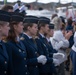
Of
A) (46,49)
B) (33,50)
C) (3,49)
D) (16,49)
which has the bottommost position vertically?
(46,49)

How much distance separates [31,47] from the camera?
202 inches

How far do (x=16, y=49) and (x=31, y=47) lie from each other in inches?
24.2

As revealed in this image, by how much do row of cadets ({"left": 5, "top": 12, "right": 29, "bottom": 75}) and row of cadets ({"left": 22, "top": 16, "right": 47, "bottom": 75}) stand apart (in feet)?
0.97

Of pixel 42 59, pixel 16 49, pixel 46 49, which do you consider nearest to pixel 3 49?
pixel 16 49

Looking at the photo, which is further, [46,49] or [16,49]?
[46,49]

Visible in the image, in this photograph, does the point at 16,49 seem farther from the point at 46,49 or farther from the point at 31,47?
the point at 46,49

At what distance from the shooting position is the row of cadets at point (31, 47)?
509 centimetres

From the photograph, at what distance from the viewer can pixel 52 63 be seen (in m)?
5.75

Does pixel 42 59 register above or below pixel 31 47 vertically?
below

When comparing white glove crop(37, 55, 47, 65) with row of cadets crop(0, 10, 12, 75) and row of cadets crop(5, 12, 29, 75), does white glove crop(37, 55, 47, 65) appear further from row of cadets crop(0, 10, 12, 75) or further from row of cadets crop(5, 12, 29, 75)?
row of cadets crop(0, 10, 12, 75)

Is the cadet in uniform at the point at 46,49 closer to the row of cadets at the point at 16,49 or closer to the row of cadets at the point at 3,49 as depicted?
the row of cadets at the point at 16,49

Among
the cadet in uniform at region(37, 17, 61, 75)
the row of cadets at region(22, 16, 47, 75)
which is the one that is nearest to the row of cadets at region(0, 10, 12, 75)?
the row of cadets at region(22, 16, 47, 75)

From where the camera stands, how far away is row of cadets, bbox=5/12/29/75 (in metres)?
4.48

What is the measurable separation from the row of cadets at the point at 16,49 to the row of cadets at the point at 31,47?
0.30 m
